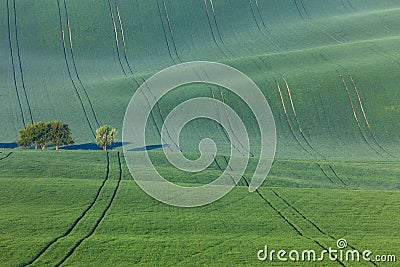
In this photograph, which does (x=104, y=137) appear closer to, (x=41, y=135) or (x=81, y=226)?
(x=41, y=135)

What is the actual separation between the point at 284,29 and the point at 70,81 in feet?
105

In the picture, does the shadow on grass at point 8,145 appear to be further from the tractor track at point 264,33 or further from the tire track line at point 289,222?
the tractor track at point 264,33

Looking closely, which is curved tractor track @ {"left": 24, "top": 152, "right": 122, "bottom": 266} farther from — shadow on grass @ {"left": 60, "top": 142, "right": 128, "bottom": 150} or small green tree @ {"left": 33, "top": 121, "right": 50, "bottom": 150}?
shadow on grass @ {"left": 60, "top": 142, "right": 128, "bottom": 150}

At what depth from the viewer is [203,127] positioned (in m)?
60.8

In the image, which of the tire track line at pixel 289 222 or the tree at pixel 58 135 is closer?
the tire track line at pixel 289 222

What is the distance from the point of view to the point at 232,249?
2492cm

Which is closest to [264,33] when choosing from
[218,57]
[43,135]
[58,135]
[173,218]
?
[218,57]

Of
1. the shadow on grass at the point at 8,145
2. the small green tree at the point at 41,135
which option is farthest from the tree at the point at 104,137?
the shadow on grass at the point at 8,145

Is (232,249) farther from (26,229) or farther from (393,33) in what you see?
(393,33)

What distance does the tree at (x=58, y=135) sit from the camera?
5259 centimetres

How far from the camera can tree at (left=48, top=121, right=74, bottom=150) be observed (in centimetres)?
5259

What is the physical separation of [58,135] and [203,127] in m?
14.4

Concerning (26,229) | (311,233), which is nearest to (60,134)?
(26,229)

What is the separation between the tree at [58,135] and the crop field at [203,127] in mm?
1698
